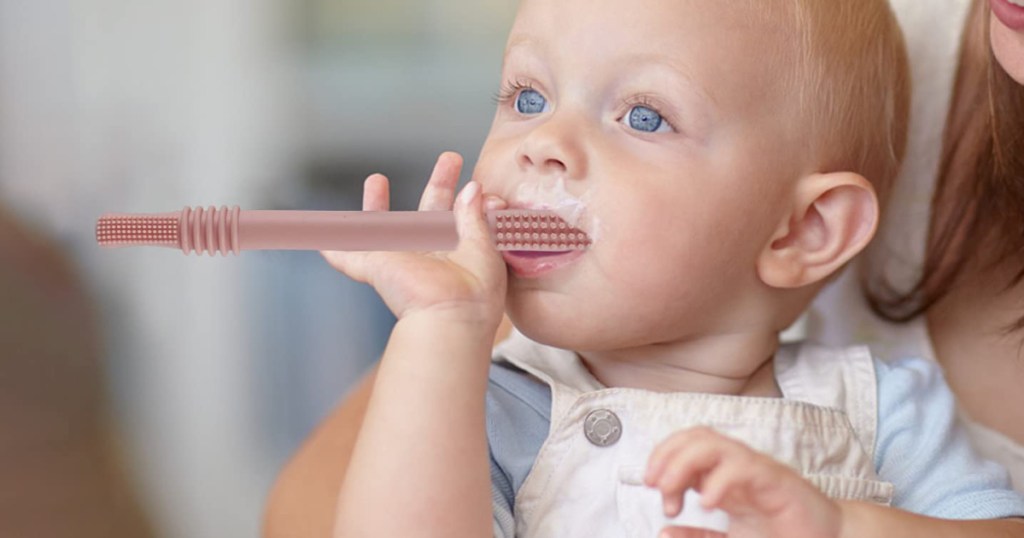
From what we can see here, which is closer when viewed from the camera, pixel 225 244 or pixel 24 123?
pixel 225 244

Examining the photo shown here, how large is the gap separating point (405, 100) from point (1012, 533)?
1.03m

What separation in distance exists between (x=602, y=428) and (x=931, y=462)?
0.79 feet

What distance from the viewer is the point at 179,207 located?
143cm

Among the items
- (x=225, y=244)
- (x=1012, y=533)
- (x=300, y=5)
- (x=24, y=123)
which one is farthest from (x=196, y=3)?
(x=1012, y=533)

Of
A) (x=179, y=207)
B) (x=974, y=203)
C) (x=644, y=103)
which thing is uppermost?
(x=644, y=103)

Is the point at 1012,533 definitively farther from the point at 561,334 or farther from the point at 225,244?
the point at 225,244

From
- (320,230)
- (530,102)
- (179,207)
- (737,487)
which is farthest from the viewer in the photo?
(179,207)

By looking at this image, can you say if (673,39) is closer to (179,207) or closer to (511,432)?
(511,432)

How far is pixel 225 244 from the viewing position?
624 millimetres

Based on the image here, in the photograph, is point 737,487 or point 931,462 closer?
point 737,487

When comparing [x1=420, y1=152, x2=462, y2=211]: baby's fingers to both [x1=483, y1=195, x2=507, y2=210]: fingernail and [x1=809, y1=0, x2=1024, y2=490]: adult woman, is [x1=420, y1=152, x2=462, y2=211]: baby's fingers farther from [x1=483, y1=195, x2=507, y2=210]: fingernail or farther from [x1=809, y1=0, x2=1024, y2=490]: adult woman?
[x1=809, y1=0, x2=1024, y2=490]: adult woman

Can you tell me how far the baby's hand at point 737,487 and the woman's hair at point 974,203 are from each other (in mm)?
422

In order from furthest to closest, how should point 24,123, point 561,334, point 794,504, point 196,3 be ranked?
point 196,3 → point 24,123 → point 561,334 → point 794,504

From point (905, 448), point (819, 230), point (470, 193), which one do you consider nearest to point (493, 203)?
point (470, 193)
